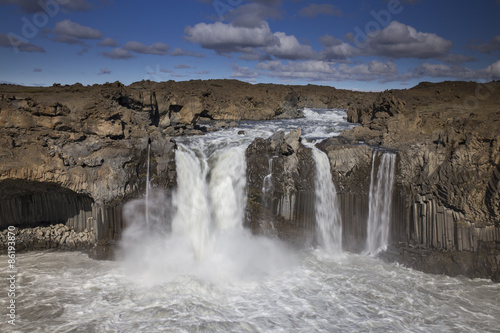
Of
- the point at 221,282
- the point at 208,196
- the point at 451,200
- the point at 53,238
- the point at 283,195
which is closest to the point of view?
the point at 221,282

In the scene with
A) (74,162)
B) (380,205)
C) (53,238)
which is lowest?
(53,238)

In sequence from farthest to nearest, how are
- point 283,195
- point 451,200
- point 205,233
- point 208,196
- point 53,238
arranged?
point 283,195 < point 208,196 < point 53,238 < point 205,233 < point 451,200

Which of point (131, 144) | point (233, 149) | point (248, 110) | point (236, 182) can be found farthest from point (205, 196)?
point (248, 110)

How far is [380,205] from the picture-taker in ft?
59.0

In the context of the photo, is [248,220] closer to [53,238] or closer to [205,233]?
[205,233]

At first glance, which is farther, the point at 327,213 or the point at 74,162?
the point at 327,213

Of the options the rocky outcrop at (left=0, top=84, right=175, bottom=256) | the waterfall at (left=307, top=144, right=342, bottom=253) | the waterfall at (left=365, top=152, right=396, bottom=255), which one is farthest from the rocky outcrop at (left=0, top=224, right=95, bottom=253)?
the waterfall at (left=365, top=152, right=396, bottom=255)

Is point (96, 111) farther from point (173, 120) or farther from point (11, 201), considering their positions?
point (173, 120)

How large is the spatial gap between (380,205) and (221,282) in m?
8.41

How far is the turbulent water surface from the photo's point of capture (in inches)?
480

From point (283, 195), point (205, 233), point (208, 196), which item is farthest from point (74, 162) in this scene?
point (283, 195)

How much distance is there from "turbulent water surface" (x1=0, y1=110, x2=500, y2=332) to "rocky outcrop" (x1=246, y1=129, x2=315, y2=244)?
396mm

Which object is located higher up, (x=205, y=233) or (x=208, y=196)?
(x=208, y=196)

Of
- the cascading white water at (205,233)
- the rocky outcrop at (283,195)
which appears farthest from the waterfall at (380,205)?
the cascading white water at (205,233)
